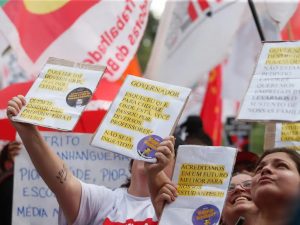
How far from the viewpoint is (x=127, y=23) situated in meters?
4.55

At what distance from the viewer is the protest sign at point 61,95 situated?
8.23 feet

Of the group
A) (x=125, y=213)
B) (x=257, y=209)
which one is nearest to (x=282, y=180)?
(x=257, y=209)

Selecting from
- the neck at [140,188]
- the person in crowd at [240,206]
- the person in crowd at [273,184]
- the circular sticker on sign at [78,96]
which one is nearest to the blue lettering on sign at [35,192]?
the neck at [140,188]

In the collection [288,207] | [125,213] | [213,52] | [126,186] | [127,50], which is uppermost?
[213,52]

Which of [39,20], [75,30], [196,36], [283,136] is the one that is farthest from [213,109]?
[283,136]

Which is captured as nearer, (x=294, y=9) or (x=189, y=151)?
(x=189, y=151)

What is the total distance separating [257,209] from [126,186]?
24.2 inches

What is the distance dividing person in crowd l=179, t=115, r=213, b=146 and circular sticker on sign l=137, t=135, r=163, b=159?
197 cm

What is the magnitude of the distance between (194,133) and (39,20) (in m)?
1.32

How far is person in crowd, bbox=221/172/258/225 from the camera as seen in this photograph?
2721mm

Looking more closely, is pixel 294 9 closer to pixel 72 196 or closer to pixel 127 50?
pixel 127 50

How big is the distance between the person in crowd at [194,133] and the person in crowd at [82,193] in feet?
5.32

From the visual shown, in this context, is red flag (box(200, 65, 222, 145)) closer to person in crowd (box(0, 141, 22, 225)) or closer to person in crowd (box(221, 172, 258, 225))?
person in crowd (box(0, 141, 22, 225))

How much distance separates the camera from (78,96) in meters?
2.56
